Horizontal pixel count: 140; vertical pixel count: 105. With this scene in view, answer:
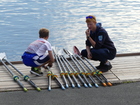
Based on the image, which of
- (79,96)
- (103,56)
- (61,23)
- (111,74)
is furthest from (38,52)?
(61,23)

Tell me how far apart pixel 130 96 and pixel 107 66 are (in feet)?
4.41

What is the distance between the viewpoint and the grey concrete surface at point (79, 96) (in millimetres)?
4409

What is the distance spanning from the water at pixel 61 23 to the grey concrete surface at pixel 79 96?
7.09m

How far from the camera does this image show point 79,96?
4645 millimetres

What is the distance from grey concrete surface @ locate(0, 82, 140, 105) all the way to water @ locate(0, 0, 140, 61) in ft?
23.2

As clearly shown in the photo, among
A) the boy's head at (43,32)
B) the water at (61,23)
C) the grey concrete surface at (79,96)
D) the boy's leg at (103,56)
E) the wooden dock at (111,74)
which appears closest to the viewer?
the grey concrete surface at (79,96)

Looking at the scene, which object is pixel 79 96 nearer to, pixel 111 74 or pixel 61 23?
pixel 111 74

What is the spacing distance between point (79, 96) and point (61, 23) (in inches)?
576

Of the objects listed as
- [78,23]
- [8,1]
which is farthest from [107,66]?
[8,1]

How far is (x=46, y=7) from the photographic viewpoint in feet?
82.0

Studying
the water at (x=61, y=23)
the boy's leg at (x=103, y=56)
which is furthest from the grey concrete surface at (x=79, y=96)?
the water at (x=61, y=23)

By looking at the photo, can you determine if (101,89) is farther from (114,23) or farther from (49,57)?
(114,23)

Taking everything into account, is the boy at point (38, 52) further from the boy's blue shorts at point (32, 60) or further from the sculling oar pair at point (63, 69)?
the sculling oar pair at point (63, 69)

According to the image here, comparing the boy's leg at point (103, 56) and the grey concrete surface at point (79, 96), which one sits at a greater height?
the boy's leg at point (103, 56)
